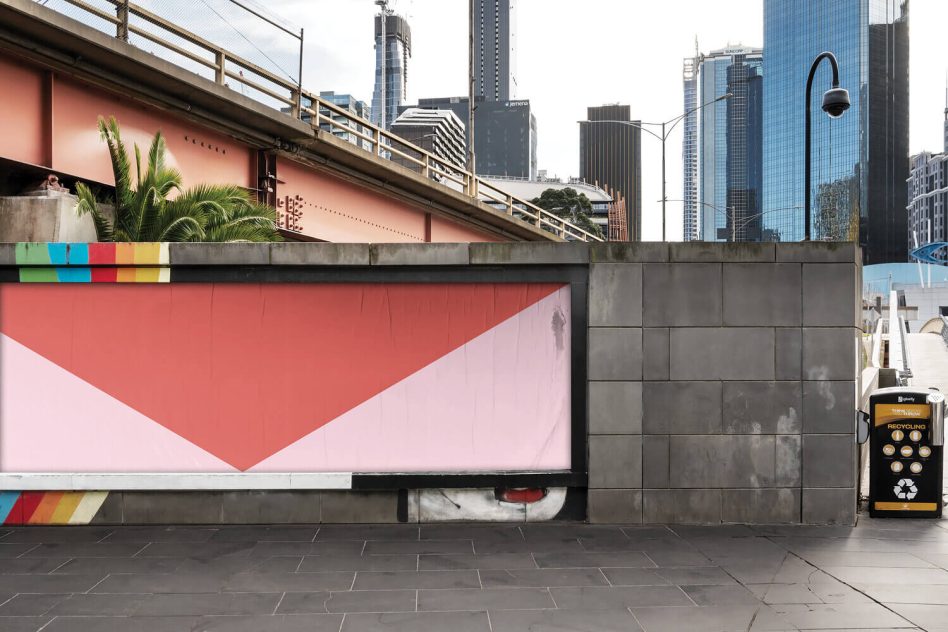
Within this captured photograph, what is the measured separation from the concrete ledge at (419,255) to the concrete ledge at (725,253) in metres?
2.03

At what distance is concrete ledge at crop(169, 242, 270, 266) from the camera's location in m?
7.10

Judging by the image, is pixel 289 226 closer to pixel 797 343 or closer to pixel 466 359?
pixel 466 359

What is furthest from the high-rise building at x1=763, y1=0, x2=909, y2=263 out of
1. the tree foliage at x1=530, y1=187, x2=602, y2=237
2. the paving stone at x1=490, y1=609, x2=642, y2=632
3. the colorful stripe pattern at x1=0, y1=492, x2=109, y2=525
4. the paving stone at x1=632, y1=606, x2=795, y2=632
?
the paving stone at x1=490, y1=609, x2=642, y2=632

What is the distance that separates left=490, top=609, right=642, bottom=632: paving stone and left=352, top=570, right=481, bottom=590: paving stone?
62 centimetres

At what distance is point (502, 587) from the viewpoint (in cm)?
545

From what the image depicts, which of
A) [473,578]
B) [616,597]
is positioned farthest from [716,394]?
[473,578]

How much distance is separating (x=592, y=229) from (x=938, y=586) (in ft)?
272

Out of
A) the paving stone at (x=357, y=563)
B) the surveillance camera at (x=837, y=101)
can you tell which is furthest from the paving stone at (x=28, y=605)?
the surveillance camera at (x=837, y=101)

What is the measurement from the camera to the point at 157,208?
14.0 metres

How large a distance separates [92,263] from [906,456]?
833 centimetres

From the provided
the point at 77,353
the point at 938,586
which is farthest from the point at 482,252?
the point at 938,586

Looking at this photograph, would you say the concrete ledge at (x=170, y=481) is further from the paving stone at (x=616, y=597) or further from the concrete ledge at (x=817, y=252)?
the concrete ledge at (x=817, y=252)

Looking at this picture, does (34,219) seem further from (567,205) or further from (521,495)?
(567,205)

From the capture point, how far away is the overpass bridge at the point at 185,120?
12391mm
